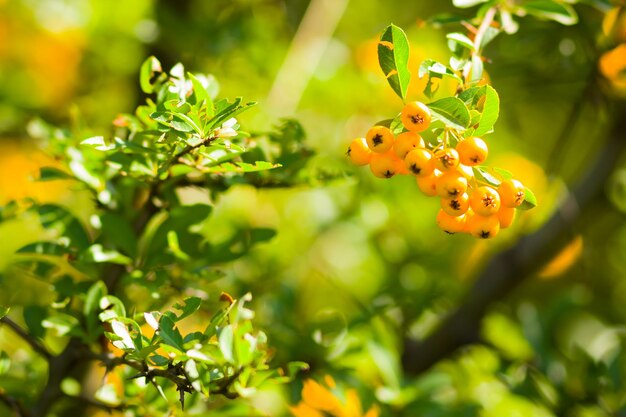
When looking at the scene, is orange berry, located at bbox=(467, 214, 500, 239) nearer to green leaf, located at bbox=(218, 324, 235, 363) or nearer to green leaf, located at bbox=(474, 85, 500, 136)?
green leaf, located at bbox=(474, 85, 500, 136)

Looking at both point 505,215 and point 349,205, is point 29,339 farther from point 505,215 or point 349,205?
point 349,205

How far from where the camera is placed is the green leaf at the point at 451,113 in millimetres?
645

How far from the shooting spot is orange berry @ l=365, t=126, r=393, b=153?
0.66 metres

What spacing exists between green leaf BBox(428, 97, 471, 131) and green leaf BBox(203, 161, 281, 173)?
0.15 metres

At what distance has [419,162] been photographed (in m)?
0.64

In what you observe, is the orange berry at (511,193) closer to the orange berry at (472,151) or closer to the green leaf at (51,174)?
the orange berry at (472,151)

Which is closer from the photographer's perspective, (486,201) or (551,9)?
(486,201)

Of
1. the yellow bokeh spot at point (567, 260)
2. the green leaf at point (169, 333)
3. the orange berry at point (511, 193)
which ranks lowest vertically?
the yellow bokeh spot at point (567, 260)

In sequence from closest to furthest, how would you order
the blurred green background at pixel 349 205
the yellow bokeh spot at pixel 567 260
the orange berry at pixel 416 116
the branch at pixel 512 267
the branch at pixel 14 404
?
the orange berry at pixel 416 116
the branch at pixel 14 404
the blurred green background at pixel 349 205
the branch at pixel 512 267
the yellow bokeh spot at pixel 567 260

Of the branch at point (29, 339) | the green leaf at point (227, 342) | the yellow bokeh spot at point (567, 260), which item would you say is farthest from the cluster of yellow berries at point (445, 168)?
the yellow bokeh spot at point (567, 260)

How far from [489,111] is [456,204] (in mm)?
91

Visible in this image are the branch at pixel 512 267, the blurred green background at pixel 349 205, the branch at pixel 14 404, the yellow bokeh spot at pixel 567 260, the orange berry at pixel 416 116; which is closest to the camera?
the orange berry at pixel 416 116

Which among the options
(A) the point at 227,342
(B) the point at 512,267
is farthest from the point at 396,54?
(B) the point at 512,267

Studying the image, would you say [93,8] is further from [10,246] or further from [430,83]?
[430,83]
